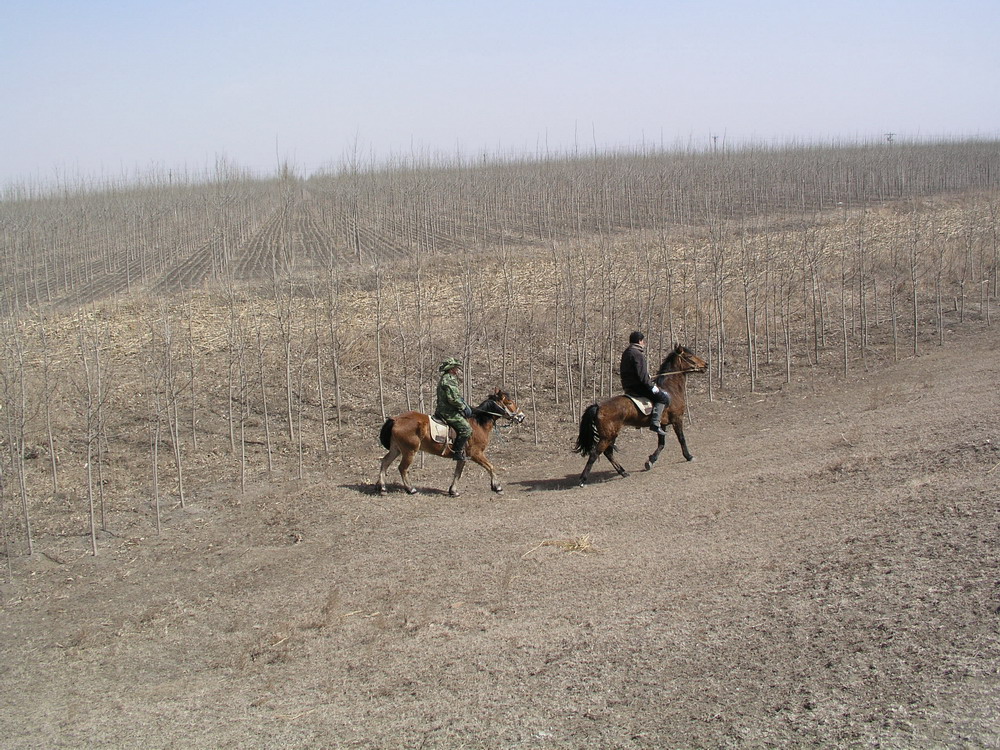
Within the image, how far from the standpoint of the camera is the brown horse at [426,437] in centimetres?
1018

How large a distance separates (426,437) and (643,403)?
282cm

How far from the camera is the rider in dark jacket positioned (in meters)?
10.7

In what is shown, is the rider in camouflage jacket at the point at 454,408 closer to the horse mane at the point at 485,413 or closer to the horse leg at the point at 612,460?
the horse mane at the point at 485,413

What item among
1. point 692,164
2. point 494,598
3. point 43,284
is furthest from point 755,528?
point 692,164

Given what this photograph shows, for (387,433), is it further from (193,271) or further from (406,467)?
(193,271)

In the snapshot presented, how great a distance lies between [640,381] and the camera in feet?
35.4

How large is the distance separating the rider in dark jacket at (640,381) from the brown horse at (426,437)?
155 cm

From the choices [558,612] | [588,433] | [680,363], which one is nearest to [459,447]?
[588,433]

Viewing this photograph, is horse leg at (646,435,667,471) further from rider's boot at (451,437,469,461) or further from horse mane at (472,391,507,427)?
rider's boot at (451,437,469,461)

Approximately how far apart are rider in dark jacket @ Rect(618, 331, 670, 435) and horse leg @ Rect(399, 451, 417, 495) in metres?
2.87

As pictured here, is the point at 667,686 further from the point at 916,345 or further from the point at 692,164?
the point at 692,164

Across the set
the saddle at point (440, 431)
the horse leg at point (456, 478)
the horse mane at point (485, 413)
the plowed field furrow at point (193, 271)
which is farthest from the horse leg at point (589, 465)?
the plowed field furrow at point (193, 271)

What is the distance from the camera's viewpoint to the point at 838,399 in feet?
44.9

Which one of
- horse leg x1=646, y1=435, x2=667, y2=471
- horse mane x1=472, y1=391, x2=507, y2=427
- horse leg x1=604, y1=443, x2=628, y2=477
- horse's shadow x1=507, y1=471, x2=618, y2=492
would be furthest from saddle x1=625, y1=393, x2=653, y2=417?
horse mane x1=472, y1=391, x2=507, y2=427
